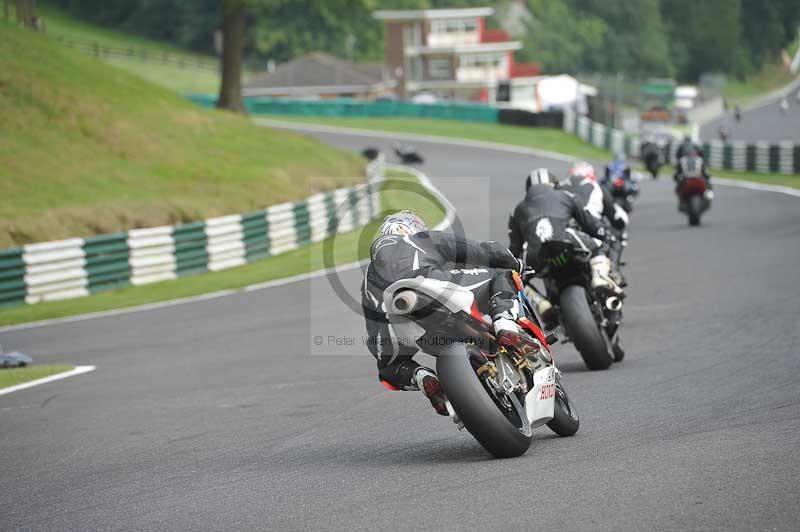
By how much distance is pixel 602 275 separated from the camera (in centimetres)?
1052

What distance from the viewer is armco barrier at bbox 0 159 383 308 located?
62.3 feet

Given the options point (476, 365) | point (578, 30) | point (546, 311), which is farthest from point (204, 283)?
point (578, 30)

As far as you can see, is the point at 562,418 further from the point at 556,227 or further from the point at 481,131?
the point at 481,131

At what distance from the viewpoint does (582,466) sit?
6.20 metres

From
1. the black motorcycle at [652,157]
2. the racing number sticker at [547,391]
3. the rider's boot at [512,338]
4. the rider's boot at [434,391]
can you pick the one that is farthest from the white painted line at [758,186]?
the rider's boot at [434,391]

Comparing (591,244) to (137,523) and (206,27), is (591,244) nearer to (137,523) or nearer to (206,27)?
(137,523)

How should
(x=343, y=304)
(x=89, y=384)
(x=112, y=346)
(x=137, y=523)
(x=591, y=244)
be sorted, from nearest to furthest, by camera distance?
1. (x=137, y=523)
2. (x=591, y=244)
3. (x=89, y=384)
4. (x=112, y=346)
5. (x=343, y=304)

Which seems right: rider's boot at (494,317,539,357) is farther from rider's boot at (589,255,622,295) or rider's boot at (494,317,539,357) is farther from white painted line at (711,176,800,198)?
white painted line at (711,176,800,198)

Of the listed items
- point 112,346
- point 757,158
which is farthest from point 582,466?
point 757,158

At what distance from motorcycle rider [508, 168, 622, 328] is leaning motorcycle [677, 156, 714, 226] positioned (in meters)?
12.9

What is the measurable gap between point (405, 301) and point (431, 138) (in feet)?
171

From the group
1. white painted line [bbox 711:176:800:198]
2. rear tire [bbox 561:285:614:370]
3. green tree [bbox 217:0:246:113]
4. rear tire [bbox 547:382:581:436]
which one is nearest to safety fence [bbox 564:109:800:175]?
white painted line [bbox 711:176:800:198]

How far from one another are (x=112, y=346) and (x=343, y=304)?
11.8 feet

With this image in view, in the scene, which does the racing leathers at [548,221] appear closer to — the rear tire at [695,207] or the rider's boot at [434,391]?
the rider's boot at [434,391]
